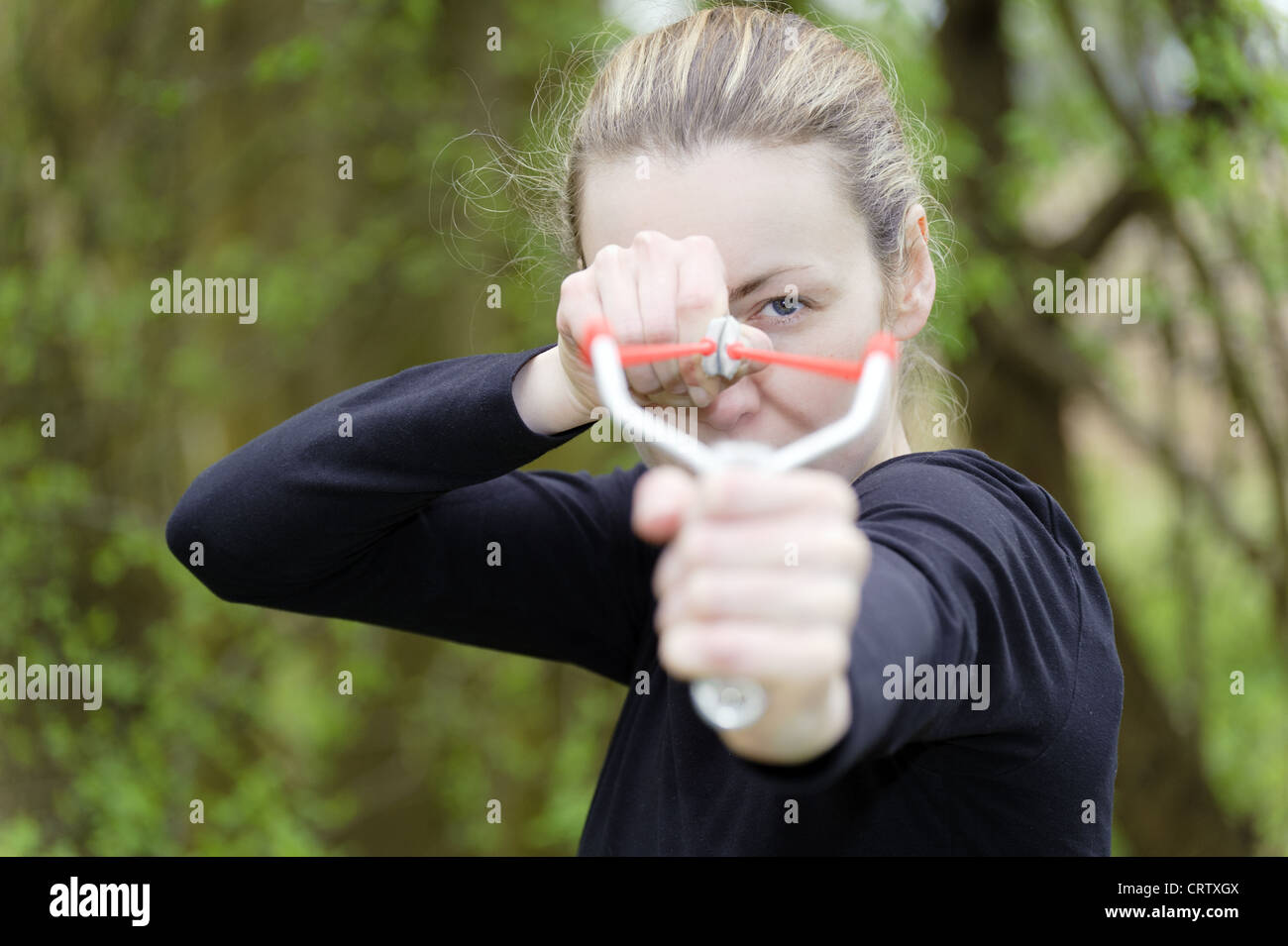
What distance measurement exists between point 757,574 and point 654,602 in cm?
94

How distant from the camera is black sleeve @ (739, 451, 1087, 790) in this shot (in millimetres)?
707

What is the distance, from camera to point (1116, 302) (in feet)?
10.2

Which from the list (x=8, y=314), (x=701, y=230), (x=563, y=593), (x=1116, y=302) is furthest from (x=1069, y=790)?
(x=8, y=314)

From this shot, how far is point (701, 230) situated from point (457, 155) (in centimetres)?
239

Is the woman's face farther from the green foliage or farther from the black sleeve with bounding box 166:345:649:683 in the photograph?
the green foliage

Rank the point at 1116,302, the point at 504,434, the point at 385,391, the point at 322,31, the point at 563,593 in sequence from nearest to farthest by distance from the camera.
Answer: the point at 504,434 < the point at 385,391 < the point at 563,593 < the point at 1116,302 < the point at 322,31

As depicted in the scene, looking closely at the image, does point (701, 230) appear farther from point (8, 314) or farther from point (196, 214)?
point (196, 214)

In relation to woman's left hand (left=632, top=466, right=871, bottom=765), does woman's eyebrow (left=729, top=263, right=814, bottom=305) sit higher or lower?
higher
